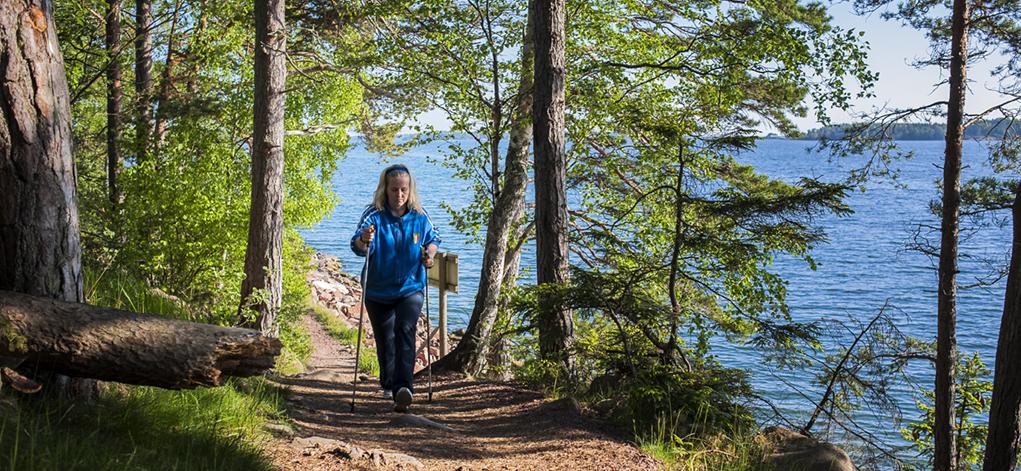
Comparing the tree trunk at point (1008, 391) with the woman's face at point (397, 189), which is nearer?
the woman's face at point (397, 189)

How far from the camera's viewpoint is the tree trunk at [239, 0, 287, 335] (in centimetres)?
824

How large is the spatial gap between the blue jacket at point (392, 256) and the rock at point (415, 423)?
1.00 meters

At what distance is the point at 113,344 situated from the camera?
412cm

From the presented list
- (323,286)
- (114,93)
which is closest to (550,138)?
(114,93)

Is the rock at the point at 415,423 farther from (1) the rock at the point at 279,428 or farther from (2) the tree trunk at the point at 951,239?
(2) the tree trunk at the point at 951,239

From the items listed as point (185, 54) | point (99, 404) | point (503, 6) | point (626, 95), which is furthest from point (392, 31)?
point (99, 404)

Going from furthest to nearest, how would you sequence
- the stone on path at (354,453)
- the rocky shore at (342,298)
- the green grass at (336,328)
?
the rocky shore at (342,298) < the green grass at (336,328) < the stone on path at (354,453)

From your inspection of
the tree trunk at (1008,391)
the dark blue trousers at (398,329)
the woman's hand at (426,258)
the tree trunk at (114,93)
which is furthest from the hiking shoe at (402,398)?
the tree trunk at (1008,391)

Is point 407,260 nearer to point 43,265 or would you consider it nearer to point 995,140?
point 43,265

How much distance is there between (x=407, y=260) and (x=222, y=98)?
7.69 metres

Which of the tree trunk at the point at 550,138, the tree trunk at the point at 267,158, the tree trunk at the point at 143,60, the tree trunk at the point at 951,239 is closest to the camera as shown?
the tree trunk at the point at 267,158

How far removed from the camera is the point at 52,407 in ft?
14.0

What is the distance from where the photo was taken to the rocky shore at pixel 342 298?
72.3 ft

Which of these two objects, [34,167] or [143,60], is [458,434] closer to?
[34,167]
